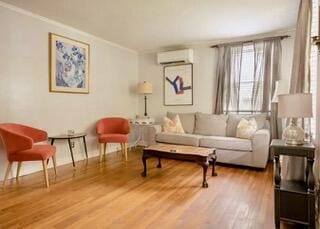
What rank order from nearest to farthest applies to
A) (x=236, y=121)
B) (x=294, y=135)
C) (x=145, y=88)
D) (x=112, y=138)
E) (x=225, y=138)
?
A: (x=294, y=135), (x=225, y=138), (x=112, y=138), (x=236, y=121), (x=145, y=88)

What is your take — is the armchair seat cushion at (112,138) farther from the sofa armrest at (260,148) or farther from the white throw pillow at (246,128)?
the sofa armrest at (260,148)

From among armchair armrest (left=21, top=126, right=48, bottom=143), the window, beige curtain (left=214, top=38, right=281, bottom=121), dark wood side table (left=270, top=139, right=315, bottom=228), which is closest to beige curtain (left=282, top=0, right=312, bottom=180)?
dark wood side table (left=270, top=139, right=315, bottom=228)

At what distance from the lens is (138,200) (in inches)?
104

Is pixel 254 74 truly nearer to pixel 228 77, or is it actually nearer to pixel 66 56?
pixel 228 77

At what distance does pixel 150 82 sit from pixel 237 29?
2.44m

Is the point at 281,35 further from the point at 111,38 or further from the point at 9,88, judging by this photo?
the point at 9,88

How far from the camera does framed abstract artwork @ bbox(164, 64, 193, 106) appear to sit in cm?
539

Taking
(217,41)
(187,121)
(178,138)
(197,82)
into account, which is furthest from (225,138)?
(217,41)

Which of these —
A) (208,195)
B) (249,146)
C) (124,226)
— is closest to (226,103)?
(249,146)

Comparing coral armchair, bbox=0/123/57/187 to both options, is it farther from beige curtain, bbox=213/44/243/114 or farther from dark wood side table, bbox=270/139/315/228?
beige curtain, bbox=213/44/243/114

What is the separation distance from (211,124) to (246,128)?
82cm

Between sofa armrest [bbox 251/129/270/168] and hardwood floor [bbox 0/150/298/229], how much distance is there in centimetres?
17

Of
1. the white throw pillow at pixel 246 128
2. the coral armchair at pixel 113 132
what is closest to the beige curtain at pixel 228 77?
the white throw pillow at pixel 246 128

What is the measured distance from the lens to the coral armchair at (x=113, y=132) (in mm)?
4422
